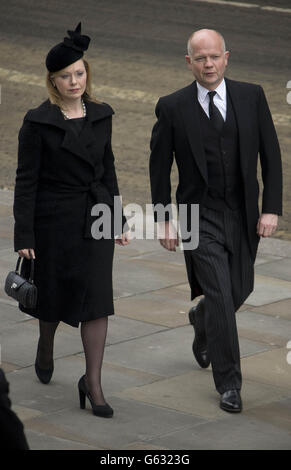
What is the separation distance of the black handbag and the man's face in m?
1.36

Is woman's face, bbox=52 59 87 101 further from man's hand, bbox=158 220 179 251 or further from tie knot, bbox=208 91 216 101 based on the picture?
man's hand, bbox=158 220 179 251

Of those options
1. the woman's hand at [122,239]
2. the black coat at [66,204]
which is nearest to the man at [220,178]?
the woman's hand at [122,239]

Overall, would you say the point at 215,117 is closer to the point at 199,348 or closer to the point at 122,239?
the point at 122,239

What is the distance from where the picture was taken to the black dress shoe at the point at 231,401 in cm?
618

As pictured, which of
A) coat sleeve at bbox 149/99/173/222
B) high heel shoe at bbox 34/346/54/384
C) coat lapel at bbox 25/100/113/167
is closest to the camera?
coat lapel at bbox 25/100/113/167

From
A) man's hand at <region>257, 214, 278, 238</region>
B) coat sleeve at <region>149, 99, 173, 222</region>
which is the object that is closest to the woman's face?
coat sleeve at <region>149, 99, 173, 222</region>

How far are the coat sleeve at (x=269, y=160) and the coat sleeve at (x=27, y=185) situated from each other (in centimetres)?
122

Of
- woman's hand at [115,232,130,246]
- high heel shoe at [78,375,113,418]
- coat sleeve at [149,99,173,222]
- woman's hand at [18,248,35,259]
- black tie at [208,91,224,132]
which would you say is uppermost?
black tie at [208,91,224,132]

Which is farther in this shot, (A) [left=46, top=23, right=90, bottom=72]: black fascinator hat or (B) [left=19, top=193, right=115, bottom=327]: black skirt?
(B) [left=19, top=193, right=115, bottom=327]: black skirt

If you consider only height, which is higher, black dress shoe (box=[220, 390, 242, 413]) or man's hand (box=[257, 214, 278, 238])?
man's hand (box=[257, 214, 278, 238])

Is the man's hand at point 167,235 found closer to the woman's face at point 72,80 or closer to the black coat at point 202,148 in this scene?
the black coat at point 202,148

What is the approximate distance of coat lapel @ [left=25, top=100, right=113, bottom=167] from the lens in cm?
621

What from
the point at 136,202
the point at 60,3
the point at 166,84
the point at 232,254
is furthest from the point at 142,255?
the point at 60,3

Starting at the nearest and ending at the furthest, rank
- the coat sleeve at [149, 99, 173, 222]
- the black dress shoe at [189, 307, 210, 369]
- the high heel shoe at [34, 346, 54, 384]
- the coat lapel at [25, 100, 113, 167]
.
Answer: the coat lapel at [25, 100, 113, 167], the coat sleeve at [149, 99, 173, 222], the high heel shoe at [34, 346, 54, 384], the black dress shoe at [189, 307, 210, 369]
